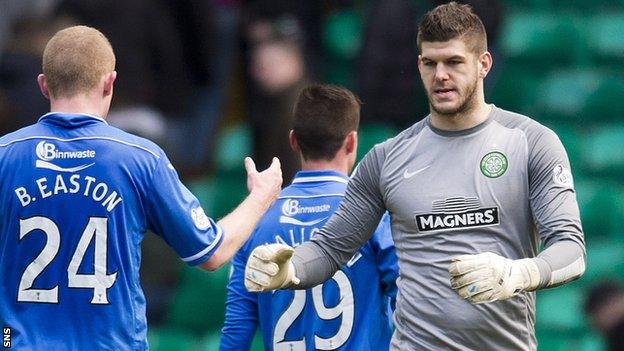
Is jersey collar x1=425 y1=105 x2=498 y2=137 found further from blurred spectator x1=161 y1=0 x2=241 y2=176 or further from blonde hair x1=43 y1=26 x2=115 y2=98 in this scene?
blurred spectator x1=161 y1=0 x2=241 y2=176

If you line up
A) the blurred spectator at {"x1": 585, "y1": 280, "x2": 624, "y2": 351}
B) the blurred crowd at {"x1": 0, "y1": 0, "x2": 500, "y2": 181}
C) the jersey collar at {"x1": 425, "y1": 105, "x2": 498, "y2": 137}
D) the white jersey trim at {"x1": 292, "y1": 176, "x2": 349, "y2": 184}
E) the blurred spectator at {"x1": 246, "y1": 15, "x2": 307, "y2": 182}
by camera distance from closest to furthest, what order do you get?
the jersey collar at {"x1": 425, "y1": 105, "x2": 498, "y2": 137} → the white jersey trim at {"x1": 292, "y1": 176, "x2": 349, "y2": 184} → the blurred spectator at {"x1": 585, "y1": 280, "x2": 624, "y2": 351} → the blurred crowd at {"x1": 0, "y1": 0, "x2": 500, "y2": 181} → the blurred spectator at {"x1": 246, "y1": 15, "x2": 307, "y2": 182}

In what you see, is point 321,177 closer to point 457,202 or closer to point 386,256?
point 386,256

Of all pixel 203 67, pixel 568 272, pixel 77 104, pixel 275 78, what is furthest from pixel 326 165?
pixel 203 67

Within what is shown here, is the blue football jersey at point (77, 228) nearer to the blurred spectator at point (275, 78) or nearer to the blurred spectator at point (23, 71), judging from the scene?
the blurred spectator at point (275, 78)

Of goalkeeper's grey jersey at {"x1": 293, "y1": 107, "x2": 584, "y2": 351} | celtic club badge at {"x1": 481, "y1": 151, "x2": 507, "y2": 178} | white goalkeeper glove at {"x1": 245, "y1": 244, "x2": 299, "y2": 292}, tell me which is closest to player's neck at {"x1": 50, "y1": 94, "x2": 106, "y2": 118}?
white goalkeeper glove at {"x1": 245, "y1": 244, "x2": 299, "y2": 292}

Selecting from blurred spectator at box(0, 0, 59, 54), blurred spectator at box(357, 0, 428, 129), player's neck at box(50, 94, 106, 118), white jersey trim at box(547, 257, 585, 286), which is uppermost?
blurred spectator at box(0, 0, 59, 54)

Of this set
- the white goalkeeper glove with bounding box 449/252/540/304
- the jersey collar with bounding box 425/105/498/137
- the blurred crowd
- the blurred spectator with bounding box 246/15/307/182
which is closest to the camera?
the white goalkeeper glove with bounding box 449/252/540/304

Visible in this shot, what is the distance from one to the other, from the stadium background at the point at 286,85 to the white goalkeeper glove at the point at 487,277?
4.25 meters

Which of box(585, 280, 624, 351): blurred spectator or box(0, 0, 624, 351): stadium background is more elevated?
box(0, 0, 624, 351): stadium background

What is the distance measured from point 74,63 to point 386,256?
137cm

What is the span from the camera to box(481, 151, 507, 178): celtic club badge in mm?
4734

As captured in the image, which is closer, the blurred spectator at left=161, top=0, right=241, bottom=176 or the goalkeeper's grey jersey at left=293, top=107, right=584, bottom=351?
the goalkeeper's grey jersey at left=293, top=107, right=584, bottom=351

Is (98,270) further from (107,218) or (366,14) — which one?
(366,14)

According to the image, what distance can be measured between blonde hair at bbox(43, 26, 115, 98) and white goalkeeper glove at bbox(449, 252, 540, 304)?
1.34m
